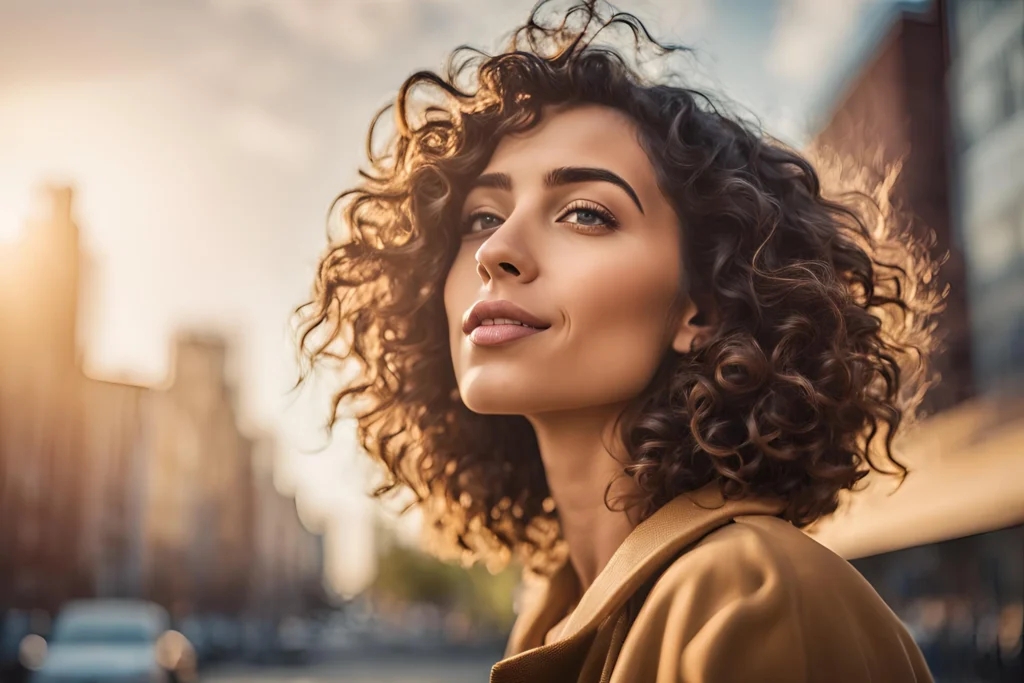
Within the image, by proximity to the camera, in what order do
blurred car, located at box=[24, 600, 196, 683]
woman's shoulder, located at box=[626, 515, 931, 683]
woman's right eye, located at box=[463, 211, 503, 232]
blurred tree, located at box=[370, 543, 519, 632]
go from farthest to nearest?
blurred tree, located at box=[370, 543, 519, 632] → blurred car, located at box=[24, 600, 196, 683] → woman's right eye, located at box=[463, 211, 503, 232] → woman's shoulder, located at box=[626, 515, 931, 683]

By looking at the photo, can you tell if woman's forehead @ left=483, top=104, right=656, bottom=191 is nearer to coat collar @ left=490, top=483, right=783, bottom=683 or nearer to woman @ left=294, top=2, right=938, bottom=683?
woman @ left=294, top=2, right=938, bottom=683

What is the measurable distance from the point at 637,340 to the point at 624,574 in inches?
19.3

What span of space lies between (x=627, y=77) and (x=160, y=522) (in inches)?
2117

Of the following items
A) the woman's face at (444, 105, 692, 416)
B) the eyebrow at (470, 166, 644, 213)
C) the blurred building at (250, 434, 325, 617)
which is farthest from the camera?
the blurred building at (250, 434, 325, 617)

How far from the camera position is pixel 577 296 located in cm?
197

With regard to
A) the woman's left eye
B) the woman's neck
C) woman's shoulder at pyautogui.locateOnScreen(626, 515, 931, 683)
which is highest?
the woman's left eye

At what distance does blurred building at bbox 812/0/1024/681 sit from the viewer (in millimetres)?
11992

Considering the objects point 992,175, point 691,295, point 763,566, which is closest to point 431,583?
point 992,175

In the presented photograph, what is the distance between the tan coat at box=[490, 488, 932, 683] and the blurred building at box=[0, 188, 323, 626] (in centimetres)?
2952

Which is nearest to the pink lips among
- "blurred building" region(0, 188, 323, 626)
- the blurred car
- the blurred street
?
the blurred car

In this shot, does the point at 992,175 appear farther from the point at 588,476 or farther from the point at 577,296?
the point at 577,296

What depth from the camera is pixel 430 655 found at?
3931cm

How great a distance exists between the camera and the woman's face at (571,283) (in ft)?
6.48

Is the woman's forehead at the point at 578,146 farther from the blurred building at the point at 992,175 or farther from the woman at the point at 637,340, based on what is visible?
the blurred building at the point at 992,175
